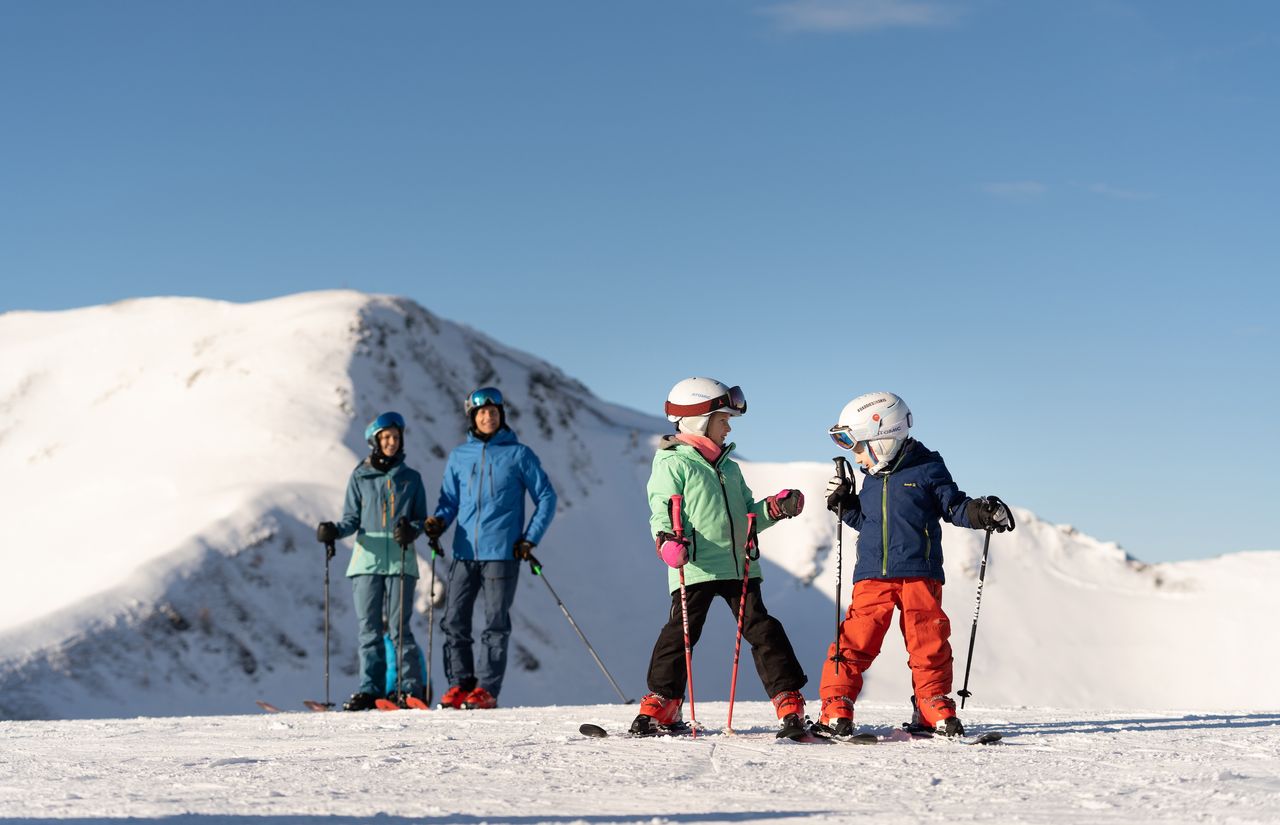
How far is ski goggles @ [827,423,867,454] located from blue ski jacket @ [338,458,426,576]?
4.62m

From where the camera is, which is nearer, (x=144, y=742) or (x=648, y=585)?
(x=144, y=742)

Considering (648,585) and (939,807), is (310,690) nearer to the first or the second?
(648,585)

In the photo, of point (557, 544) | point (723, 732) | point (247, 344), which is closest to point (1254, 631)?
point (557, 544)

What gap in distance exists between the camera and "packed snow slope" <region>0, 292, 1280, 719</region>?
17.8 m

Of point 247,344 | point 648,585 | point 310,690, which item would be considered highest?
point 247,344

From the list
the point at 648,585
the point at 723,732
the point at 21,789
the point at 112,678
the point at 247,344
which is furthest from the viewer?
the point at 247,344

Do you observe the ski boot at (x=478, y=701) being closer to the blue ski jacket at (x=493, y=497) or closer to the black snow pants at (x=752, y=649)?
the blue ski jacket at (x=493, y=497)

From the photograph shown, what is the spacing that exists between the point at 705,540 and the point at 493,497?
141 inches

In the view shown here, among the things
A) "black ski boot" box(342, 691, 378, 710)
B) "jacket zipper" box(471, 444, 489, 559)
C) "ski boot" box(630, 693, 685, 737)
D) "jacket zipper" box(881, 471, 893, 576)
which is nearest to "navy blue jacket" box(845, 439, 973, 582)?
"jacket zipper" box(881, 471, 893, 576)

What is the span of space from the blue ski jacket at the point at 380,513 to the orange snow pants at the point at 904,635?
4818 millimetres

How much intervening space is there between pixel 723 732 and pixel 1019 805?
8.95ft

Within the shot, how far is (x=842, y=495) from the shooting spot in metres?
7.34

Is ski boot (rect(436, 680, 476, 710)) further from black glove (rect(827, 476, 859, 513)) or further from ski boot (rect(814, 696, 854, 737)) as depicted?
black glove (rect(827, 476, 859, 513))

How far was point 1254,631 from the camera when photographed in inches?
1132
